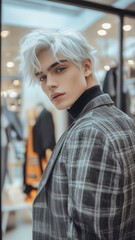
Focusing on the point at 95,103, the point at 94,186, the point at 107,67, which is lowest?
the point at 94,186

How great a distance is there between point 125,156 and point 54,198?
230 mm

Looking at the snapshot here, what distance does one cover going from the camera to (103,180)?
2.07 ft

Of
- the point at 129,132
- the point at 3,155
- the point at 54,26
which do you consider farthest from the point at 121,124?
the point at 54,26

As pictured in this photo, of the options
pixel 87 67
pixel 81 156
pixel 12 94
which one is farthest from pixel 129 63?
pixel 81 156

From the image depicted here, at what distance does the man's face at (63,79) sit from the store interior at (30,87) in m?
1.03

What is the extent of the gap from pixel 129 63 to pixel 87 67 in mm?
1435

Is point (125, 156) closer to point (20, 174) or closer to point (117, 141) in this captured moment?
point (117, 141)

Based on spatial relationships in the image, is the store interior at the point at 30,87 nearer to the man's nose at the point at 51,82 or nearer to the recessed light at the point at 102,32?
the recessed light at the point at 102,32

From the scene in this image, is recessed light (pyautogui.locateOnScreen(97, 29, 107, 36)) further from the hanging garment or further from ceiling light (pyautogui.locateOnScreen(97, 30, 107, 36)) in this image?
the hanging garment

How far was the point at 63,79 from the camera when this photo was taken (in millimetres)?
795

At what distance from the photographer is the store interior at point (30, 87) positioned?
194cm

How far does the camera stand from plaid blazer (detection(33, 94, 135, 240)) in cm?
63

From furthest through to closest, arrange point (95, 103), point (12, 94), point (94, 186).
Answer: point (12, 94) → point (95, 103) → point (94, 186)

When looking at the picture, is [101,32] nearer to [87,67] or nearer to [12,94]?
[12,94]
